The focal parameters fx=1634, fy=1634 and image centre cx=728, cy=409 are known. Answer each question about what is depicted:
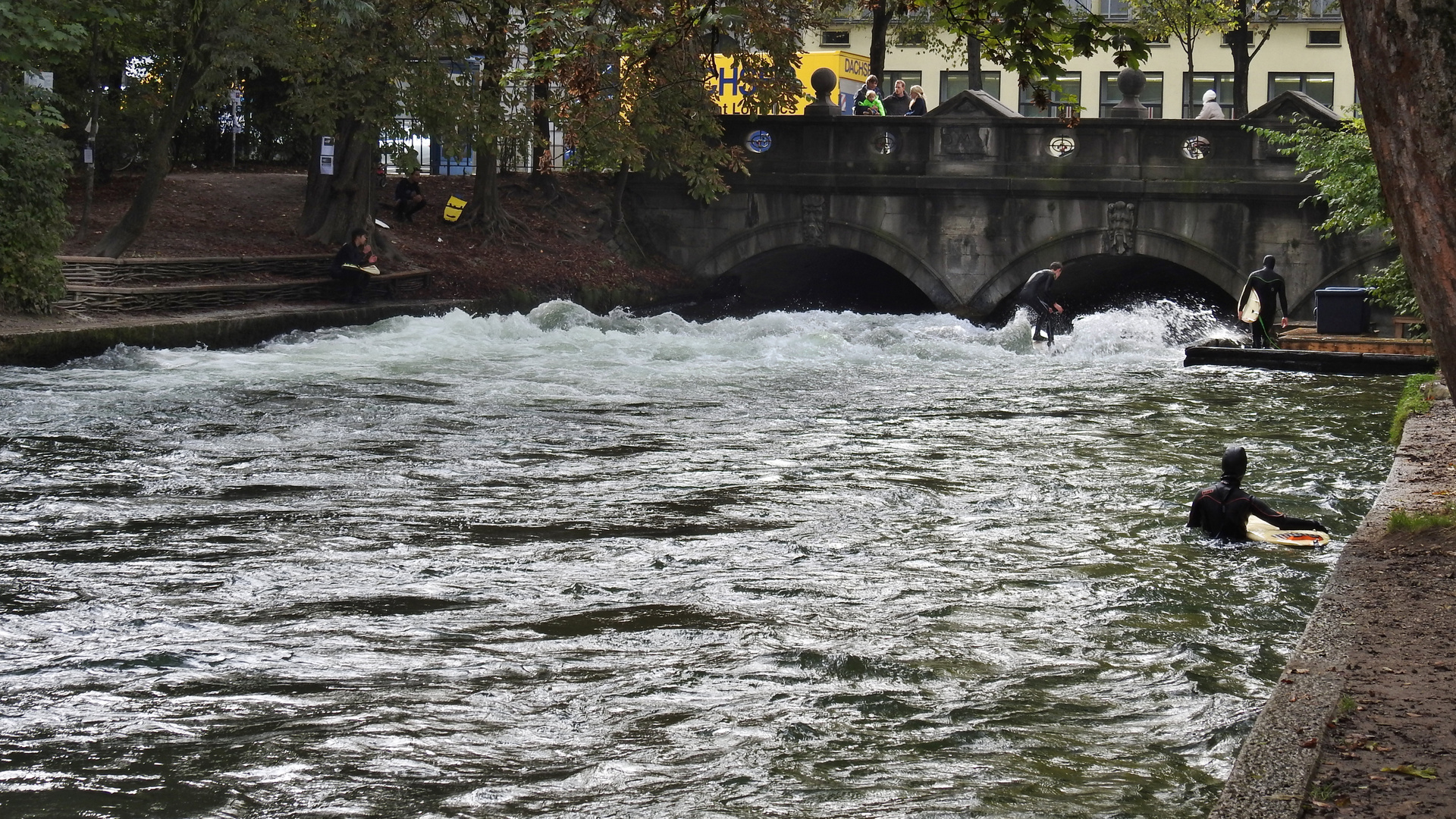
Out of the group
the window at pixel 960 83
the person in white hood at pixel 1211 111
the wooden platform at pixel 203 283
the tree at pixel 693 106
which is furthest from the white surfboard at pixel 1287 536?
the window at pixel 960 83

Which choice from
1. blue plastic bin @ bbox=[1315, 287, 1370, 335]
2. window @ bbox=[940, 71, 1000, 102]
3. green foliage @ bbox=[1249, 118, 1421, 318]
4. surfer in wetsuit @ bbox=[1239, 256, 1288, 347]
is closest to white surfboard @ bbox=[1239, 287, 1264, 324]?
surfer in wetsuit @ bbox=[1239, 256, 1288, 347]

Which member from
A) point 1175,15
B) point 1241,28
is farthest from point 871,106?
point 1175,15

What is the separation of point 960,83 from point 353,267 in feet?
114

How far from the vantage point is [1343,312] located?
20.8 metres

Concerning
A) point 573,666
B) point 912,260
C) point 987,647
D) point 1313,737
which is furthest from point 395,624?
point 912,260

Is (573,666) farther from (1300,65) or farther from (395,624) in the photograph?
(1300,65)

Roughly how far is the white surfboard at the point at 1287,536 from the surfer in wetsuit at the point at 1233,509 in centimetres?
5

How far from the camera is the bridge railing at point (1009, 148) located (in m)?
26.5

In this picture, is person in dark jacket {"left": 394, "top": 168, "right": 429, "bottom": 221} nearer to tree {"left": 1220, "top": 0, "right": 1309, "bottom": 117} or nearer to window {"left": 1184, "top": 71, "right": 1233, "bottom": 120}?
tree {"left": 1220, "top": 0, "right": 1309, "bottom": 117}

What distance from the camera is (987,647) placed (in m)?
7.75

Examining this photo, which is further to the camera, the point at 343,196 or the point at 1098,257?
the point at 1098,257

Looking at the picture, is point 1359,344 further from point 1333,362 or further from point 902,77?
point 902,77

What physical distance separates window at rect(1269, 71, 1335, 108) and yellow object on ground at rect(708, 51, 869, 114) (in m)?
17.8

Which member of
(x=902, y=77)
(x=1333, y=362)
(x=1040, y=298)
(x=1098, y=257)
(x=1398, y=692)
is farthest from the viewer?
(x=902, y=77)
